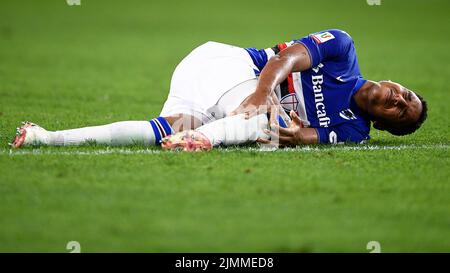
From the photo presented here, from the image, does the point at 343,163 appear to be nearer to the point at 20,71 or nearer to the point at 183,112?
the point at 183,112

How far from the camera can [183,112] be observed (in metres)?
6.55

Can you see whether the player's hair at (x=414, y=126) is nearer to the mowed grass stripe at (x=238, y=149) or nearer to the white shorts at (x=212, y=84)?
the mowed grass stripe at (x=238, y=149)

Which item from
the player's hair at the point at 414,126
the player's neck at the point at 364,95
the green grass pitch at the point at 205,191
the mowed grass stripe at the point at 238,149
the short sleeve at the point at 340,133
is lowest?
the green grass pitch at the point at 205,191

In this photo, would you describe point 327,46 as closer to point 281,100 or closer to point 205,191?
point 281,100

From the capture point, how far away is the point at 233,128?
612cm

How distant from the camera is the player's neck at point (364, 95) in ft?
21.8

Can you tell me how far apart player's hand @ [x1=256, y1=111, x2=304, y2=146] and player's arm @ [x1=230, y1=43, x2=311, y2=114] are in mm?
207

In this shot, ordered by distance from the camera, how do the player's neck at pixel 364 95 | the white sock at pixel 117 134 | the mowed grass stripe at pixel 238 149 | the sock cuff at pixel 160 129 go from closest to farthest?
the mowed grass stripe at pixel 238 149 → the white sock at pixel 117 134 → the sock cuff at pixel 160 129 → the player's neck at pixel 364 95

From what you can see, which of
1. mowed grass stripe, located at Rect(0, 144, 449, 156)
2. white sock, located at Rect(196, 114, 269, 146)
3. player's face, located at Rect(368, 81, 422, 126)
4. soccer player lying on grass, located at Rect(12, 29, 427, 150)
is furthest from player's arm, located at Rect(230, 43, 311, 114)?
player's face, located at Rect(368, 81, 422, 126)

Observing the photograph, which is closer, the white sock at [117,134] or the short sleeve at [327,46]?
the white sock at [117,134]

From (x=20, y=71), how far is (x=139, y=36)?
6776mm

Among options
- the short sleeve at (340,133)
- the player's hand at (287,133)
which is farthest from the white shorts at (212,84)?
the short sleeve at (340,133)

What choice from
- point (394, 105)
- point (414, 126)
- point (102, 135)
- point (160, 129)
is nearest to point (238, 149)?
point (160, 129)
